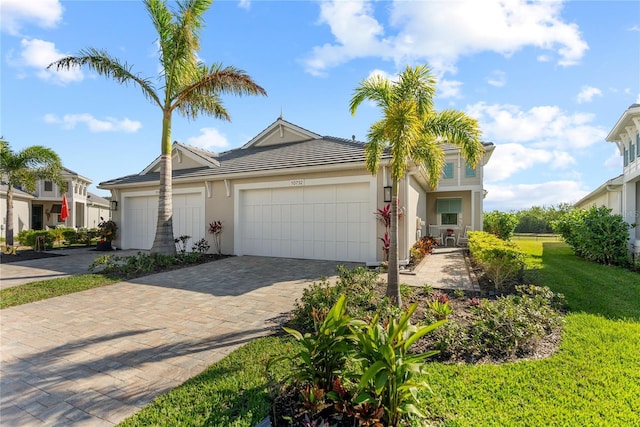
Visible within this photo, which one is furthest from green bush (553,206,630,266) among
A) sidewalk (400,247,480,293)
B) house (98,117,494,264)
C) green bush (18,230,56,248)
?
green bush (18,230,56,248)

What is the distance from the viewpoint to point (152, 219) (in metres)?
14.8

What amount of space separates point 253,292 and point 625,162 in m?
17.1

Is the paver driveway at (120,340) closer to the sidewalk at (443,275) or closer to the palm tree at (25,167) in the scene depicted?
the sidewalk at (443,275)

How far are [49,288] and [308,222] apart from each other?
25.0 feet

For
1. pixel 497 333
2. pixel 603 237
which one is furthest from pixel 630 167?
pixel 497 333

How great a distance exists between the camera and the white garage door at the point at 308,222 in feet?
Result: 33.8

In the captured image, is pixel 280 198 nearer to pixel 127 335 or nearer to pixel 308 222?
pixel 308 222

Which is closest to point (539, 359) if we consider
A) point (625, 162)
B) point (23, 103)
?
point (23, 103)

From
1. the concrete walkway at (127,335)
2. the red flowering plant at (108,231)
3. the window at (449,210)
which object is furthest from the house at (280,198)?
the window at (449,210)

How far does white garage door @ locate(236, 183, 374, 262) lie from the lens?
33.8 feet

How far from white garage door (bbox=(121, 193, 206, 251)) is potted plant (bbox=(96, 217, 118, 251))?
47 cm

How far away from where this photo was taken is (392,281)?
5.70 metres

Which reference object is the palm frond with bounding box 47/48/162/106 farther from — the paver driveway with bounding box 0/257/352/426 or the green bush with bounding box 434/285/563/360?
the green bush with bounding box 434/285/563/360

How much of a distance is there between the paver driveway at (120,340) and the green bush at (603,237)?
1110cm
